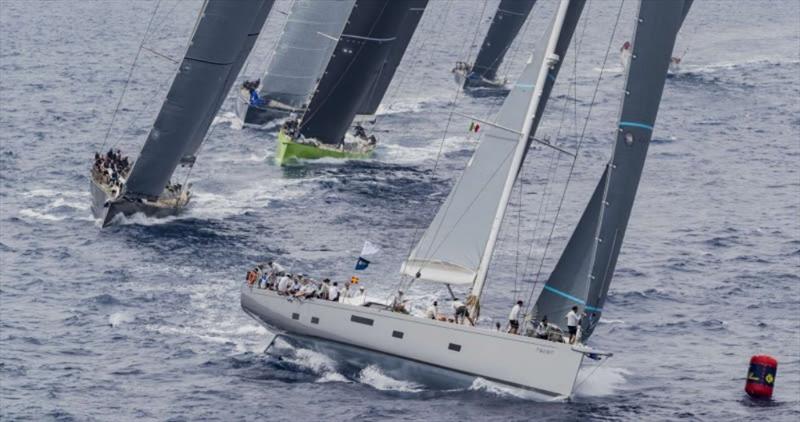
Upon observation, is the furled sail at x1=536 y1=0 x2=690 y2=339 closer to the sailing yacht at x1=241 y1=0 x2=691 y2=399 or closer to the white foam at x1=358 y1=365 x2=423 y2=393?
the sailing yacht at x1=241 y1=0 x2=691 y2=399

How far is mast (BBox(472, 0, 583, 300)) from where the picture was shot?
56.7m

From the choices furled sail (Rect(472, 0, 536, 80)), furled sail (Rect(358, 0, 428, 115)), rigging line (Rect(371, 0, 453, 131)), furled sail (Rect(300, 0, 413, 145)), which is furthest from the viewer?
furled sail (Rect(472, 0, 536, 80))

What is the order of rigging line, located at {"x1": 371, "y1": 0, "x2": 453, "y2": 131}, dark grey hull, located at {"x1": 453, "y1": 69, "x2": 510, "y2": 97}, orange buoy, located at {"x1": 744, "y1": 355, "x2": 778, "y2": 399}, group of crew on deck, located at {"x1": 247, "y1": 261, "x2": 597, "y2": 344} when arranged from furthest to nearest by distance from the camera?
dark grey hull, located at {"x1": 453, "y1": 69, "x2": 510, "y2": 97}, rigging line, located at {"x1": 371, "y1": 0, "x2": 453, "y2": 131}, orange buoy, located at {"x1": 744, "y1": 355, "x2": 778, "y2": 399}, group of crew on deck, located at {"x1": 247, "y1": 261, "x2": 597, "y2": 344}

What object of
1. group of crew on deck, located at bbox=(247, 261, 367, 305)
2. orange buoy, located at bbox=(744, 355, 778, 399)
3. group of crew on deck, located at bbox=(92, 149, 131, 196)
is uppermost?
orange buoy, located at bbox=(744, 355, 778, 399)

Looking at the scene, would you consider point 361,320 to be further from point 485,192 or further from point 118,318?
point 118,318

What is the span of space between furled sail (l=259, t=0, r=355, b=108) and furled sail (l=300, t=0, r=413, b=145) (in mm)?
7477

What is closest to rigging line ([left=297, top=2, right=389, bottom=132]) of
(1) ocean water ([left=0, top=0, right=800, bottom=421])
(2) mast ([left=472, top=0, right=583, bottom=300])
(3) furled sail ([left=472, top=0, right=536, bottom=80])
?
(1) ocean water ([left=0, top=0, right=800, bottom=421])

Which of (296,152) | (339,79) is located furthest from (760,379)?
(339,79)

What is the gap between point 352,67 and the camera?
92.2m

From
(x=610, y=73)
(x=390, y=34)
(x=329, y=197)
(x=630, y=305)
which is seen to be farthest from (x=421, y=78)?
(x=630, y=305)

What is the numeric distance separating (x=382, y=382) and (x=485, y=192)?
24.4ft

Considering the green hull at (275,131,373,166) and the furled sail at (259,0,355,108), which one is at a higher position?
the furled sail at (259,0,355,108)

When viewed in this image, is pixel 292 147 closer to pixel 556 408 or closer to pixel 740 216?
pixel 740 216

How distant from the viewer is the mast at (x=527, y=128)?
56688 millimetres
